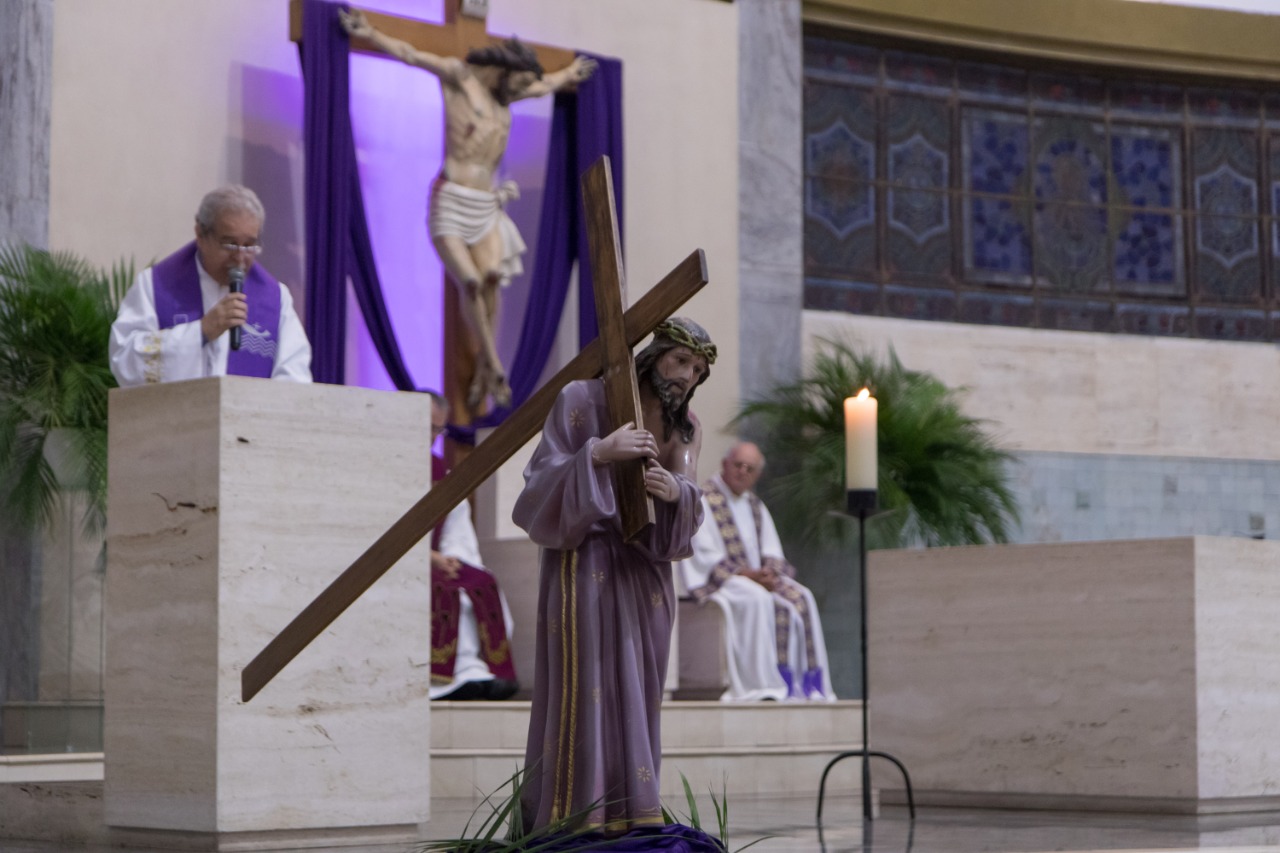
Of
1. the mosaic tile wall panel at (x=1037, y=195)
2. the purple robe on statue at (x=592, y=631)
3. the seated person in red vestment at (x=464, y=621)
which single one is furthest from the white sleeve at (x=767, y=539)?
the purple robe on statue at (x=592, y=631)

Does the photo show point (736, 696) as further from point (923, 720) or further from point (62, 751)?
point (62, 751)

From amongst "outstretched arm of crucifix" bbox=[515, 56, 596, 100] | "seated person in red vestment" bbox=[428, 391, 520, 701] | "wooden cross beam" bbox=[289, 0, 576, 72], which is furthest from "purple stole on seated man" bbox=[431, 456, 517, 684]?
"wooden cross beam" bbox=[289, 0, 576, 72]

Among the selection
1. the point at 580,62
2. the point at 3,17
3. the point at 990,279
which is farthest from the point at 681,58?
the point at 3,17

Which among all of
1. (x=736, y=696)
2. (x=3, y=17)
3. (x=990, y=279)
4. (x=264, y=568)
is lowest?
(x=736, y=696)

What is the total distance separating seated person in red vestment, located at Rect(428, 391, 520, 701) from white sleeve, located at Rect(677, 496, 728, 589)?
1288mm

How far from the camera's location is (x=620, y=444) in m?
4.18

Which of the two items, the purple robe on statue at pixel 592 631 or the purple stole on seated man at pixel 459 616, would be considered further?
the purple stole on seated man at pixel 459 616

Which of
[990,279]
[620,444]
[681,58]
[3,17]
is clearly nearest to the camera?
[620,444]

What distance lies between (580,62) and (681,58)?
3.96 ft

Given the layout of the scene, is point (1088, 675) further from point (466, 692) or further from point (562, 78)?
point (562, 78)

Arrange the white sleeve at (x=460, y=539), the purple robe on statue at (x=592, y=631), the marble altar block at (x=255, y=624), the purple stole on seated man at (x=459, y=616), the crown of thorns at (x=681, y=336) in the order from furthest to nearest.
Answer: the white sleeve at (x=460, y=539) → the purple stole on seated man at (x=459, y=616) → the marble altar block at (x=255, y=624) → the crown of thorns at (x=681, y=336) → the purple robe on statue at (x=592, y=631)

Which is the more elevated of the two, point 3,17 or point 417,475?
point 3,17

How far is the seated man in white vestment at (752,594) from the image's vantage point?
410 inches

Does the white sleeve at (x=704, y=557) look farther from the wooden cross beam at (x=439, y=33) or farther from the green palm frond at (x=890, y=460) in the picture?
the wooden cross beam at (x=439, y=33)
